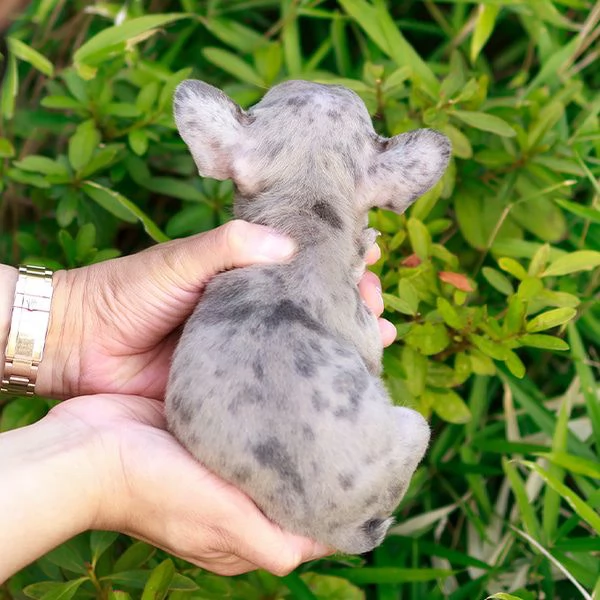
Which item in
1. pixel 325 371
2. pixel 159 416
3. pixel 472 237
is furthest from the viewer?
pixel 472 237

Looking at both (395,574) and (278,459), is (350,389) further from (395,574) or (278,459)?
(395,574)

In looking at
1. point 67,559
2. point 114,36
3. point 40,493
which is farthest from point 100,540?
point 114,36

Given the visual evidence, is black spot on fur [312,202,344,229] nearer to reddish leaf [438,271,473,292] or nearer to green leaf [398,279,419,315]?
green leaf [398,279,419,315]

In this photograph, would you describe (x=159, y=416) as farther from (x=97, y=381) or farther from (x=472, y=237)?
(x=472, y=237)

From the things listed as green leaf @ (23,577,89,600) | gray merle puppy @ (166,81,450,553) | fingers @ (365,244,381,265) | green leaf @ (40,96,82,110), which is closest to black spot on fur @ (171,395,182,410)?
gray merle puppy @ (166,81,450,553)

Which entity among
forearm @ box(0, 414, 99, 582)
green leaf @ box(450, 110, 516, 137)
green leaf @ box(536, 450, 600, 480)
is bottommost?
green leaf @ box(536, 450, 600, 480)

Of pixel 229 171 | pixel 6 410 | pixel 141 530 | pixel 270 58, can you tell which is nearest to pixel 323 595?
pixel 141 530

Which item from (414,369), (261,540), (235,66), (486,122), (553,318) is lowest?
(261,540)
